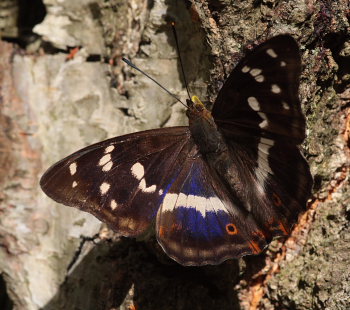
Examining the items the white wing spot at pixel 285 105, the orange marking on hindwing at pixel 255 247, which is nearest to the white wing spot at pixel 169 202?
the orange marking on hindwing at pixel 255 247

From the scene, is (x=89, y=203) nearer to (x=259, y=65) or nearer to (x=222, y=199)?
(x=222, y=199)

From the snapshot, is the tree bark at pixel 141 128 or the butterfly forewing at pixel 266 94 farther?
the tree bark at pixel 141 128

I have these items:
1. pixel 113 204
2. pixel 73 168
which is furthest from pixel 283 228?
pixel 73 168

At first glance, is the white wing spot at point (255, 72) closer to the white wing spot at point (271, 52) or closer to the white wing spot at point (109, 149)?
the white wing spot at point (271, 52)

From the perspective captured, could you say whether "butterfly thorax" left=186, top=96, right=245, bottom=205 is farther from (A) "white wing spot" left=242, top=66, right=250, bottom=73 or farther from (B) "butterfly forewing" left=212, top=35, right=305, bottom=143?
(A) "white wing spot" left=242, top=66, right=250, bottom=73

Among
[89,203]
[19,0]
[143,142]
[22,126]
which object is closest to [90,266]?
[89,203]

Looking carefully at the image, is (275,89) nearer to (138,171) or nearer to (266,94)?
(266,94)
